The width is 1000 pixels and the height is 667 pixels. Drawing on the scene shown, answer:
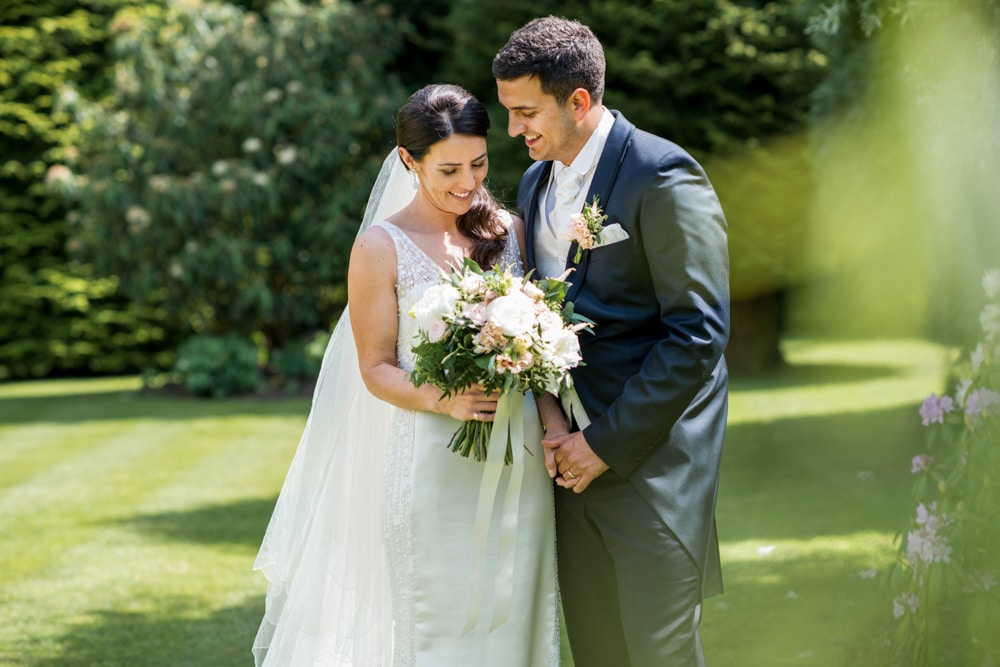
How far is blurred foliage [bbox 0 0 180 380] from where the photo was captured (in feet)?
64.4

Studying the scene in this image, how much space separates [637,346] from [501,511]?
25.6 inches

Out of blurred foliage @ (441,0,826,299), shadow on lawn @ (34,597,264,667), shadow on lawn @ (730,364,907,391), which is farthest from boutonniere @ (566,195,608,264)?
blurred foliage @ (441,0,826,299)

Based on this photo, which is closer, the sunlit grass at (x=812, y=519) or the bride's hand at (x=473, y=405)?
the bride's hand at (x=473, y=405)

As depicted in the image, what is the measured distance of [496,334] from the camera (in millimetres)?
2969

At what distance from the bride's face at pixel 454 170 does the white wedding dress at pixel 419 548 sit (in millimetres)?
188

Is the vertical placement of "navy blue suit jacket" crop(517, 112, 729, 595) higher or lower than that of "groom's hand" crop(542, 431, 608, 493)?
higher

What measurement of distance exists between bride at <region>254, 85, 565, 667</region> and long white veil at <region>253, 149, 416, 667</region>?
0.01 meters

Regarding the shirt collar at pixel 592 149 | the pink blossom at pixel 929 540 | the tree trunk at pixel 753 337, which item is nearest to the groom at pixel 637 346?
the shirt collar at pixel 592 149

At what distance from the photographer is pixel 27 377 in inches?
800

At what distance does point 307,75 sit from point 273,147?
3.76 ft

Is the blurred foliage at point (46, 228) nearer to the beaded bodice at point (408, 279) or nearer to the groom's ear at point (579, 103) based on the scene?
the beaded bodice at point (408, 279)

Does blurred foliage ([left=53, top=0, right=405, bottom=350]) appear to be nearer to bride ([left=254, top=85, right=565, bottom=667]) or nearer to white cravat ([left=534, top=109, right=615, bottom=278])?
bride ([left=254, top=85, right=565, bottom=667])

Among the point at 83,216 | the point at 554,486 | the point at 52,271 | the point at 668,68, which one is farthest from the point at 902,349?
the point at 554,486

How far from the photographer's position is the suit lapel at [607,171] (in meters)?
3.24
